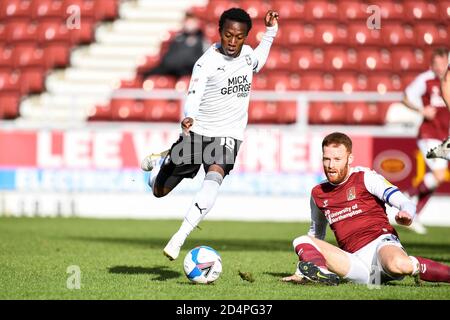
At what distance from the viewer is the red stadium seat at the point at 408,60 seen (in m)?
18.0

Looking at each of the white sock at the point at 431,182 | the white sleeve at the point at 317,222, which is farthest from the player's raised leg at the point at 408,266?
the white sock at the point at 431,182

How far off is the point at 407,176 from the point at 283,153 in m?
2.00

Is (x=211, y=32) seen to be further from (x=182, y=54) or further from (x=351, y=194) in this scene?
(x=351, y=194)

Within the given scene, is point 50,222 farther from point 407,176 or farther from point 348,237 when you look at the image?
point 348,237

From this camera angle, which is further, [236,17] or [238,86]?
[238,86]

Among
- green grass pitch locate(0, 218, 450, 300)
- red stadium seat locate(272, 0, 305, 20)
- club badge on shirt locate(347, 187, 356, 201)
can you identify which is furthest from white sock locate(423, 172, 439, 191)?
red stadium seat locate(272, 0, 305, 20)

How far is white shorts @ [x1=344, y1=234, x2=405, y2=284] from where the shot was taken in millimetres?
6996

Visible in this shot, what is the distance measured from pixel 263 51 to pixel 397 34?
1079 centimetres

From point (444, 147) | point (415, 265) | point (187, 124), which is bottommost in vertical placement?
point (415, 265)

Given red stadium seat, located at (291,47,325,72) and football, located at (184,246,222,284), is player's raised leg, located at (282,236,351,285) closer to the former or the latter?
football, located at (184,246,222,284)

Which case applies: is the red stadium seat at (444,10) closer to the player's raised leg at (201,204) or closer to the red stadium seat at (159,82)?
the red stadium seat at (159,82)

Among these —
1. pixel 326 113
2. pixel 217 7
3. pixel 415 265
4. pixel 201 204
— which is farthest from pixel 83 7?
pixel 415 265

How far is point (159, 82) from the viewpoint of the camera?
17344mm

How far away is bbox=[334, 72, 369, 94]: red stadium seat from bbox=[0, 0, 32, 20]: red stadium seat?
6666 mm
